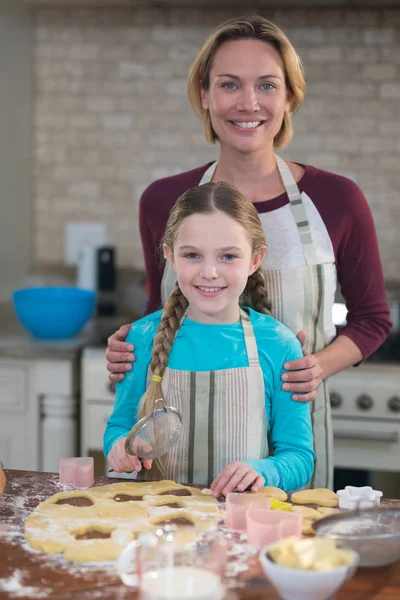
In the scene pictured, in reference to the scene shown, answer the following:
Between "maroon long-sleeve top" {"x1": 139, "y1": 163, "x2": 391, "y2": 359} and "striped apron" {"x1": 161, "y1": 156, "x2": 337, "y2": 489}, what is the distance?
0.09ft

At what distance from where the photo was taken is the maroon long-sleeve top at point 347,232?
1847 mm

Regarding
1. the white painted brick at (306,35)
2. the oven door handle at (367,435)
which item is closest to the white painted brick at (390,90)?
the white painted brick at (306,35)

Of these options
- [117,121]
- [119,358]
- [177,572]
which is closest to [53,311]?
[117,121]

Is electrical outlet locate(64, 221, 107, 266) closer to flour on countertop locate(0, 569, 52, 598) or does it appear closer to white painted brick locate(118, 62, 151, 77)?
white painted brick locate(118, 62, 151, 77)

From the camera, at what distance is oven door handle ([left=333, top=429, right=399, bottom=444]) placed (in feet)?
8.71

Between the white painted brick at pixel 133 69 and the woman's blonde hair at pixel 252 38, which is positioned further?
the white painted brick at pixel 133 69

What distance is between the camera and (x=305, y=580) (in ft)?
3.27

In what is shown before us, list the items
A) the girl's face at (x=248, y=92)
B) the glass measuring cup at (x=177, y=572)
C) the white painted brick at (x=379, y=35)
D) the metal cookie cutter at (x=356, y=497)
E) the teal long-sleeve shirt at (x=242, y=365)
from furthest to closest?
the white painted brick at (x=379, y=35) → the girl's face at (x=248, y=92) → the teal long-sleeve shirt at (x=242, y=365) → the metal cookie cutter at (x=356, y=497) → the glass measuring cup at (x=177, y=572)

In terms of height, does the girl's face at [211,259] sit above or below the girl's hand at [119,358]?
above

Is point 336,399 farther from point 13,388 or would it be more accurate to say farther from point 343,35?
point 343,35

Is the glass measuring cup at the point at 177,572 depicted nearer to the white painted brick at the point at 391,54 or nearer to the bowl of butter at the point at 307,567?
the bowl of butter at the point at 307,567

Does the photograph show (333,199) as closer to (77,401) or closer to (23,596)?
(23,596)

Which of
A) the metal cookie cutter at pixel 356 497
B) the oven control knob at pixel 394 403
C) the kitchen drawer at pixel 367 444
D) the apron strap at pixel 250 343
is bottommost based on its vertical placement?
the kitchen drawer at pixel 367 444

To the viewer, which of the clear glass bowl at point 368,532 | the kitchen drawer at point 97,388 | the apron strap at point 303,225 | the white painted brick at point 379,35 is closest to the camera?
the clear glass bowl at point 368,532
